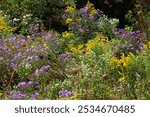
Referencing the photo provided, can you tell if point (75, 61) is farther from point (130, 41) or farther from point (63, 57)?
point (130, 41)

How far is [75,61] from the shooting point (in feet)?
20.1

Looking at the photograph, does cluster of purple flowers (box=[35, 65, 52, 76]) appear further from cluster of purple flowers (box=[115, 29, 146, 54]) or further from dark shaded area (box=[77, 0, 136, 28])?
dark shaded area (box=[77, 0, 136, 28])

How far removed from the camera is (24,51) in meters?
6.49

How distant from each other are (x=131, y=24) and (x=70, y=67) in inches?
116

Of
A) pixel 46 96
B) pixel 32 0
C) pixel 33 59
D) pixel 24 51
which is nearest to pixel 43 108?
pixel 46 96

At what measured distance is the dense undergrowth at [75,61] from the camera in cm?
502

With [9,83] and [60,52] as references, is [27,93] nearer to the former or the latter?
[9,83]

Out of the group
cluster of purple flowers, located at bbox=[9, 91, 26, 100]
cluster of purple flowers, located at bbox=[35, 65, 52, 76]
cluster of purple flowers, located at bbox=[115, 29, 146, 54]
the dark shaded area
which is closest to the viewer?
cluster of purple flowers, located at bbox=[9, 91, 26, 100]

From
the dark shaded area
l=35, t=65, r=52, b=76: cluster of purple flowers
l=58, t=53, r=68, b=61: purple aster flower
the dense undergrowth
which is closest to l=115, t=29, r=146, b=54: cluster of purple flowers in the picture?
the dense undergrowth

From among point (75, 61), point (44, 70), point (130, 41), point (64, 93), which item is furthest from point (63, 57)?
point (64, 93)

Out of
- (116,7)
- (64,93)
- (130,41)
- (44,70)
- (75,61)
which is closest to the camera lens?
(64,93)

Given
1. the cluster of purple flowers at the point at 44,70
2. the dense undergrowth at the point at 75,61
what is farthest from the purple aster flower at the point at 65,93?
the cluster of purple flowers at the point at 44,70

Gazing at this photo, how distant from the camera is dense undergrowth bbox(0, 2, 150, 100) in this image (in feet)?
16.5

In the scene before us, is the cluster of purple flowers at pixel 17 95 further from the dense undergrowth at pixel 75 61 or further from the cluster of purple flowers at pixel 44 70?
the cluster of purple flowers at pixel 44 70
